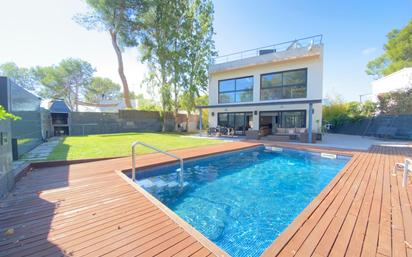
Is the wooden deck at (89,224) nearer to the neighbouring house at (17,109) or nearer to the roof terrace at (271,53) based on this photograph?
the neighbouring house at (17,109)

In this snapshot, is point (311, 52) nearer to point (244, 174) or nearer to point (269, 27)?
point (269, 27)

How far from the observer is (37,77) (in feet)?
97.2

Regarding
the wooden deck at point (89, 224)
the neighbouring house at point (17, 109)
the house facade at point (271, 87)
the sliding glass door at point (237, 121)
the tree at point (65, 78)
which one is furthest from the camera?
the tree at point (65, 78)

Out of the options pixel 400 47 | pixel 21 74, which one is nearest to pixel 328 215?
pixel 400 47

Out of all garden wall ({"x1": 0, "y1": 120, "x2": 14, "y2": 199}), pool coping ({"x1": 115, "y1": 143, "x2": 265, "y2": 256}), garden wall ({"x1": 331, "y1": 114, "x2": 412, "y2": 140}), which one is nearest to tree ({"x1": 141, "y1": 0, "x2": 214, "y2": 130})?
pool coping ({"x1": 115, "y1": 143, "x2": 265, "y2": 256})

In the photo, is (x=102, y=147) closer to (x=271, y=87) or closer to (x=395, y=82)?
(x=271, y=87)

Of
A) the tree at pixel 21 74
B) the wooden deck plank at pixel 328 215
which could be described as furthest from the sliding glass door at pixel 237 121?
the tree at pixel 21 74

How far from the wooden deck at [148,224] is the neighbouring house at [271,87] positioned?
835cm

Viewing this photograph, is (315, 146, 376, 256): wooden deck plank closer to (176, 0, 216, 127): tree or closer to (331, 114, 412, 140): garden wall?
(331, 114, 412, 140): garden wall

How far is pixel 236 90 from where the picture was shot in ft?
50.2

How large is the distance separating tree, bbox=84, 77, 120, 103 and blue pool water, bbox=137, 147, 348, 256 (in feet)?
113

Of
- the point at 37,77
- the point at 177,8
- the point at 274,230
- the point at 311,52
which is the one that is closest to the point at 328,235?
the point at 274,230

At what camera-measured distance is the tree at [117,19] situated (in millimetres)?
15844

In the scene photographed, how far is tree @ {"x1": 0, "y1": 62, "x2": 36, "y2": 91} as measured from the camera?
1153 inches
